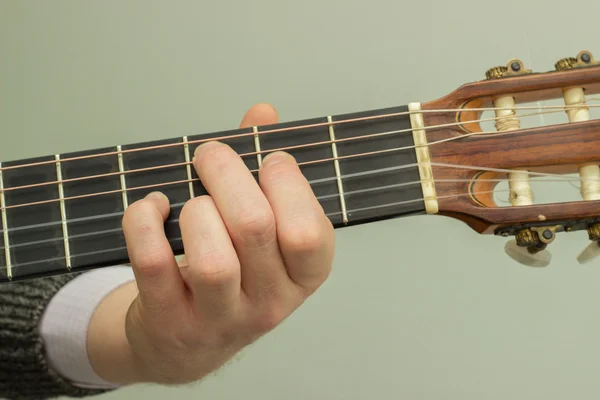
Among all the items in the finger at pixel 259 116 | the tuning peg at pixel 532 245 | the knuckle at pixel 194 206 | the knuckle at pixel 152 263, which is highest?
the finger at pixel 259 116

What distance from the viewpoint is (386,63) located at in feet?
3.54

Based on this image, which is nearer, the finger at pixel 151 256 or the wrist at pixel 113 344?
the finger at pixel 151 256

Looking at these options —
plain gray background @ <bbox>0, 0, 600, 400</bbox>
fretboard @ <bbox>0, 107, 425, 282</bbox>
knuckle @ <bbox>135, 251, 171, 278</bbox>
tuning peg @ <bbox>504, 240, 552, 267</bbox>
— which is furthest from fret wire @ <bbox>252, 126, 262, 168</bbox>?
plain gray background @ <bbox>0, 0, 600, 400</bbox>

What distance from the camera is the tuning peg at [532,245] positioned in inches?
20.3

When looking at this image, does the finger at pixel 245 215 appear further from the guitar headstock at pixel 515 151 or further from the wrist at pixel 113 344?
the wrist at pixel 113 344

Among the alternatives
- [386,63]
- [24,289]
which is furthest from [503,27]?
[24,289]

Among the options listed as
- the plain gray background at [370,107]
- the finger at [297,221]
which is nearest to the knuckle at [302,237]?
the finger at [297,221]

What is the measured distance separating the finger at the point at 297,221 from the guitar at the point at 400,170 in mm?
37

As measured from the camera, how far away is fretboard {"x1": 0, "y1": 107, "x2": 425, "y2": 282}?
0.54 meters

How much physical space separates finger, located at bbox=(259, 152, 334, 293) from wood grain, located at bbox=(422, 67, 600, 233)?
0.37 feet

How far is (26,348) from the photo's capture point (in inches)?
29.5

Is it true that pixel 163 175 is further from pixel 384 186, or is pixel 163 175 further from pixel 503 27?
pixel 503 27

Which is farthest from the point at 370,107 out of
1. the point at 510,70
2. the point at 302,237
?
the point at 302,237

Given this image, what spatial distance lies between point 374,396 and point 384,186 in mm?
590
